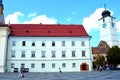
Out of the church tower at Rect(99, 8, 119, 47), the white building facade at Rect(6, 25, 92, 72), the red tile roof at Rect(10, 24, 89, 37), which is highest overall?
the church tower at Rect(99, 8, 119, 47)

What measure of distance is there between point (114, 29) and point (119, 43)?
24.3 feet

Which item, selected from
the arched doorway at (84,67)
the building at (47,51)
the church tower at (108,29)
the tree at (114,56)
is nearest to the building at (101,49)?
the church tower at (108,29)

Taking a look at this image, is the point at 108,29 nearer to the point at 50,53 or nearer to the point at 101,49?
the point at 101,49

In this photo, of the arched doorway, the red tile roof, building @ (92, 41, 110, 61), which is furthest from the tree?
building @ (92, 41, 110, 61)

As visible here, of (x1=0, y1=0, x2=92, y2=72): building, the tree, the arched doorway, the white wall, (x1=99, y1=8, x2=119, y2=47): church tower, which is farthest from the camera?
(x1=99, y1=8, x2=119, y2=47): church tower

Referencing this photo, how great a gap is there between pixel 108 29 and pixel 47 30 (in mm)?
55744

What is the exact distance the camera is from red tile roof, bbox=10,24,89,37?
54509mm

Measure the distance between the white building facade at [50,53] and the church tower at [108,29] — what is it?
50525 mm

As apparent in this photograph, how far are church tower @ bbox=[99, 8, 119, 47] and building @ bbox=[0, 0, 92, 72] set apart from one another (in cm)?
5029

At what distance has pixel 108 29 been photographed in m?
105

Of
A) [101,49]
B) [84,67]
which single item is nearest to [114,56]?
[84,67]

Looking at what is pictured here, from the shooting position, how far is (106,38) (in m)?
105

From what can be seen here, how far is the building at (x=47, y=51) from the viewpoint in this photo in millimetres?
51969

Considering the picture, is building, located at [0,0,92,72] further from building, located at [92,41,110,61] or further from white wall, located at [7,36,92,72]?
building, located at [92,41,110,61]
